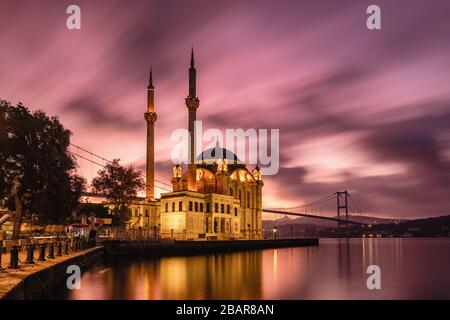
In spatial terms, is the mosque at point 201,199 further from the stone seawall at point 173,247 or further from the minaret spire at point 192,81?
the stone seawall at point 173,247

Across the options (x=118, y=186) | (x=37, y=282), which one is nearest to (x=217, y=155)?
(x=118, y=186)

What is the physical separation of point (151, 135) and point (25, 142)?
147ft

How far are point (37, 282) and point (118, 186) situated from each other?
41619mm

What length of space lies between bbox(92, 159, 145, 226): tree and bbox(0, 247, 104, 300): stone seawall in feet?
104

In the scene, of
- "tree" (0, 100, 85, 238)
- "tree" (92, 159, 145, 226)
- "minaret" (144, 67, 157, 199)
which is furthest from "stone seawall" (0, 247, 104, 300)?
"minaret" (144, 67, 157, 199)

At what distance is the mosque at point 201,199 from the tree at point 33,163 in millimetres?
33969

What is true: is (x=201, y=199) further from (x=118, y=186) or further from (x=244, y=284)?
(x=244, y=284)

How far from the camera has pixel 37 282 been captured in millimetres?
19047

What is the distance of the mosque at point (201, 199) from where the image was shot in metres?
75.6

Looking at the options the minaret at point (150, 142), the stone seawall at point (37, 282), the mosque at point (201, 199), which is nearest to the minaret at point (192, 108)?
the mosque at point (201, 199)

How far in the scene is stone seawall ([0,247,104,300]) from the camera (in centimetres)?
→ 1505
